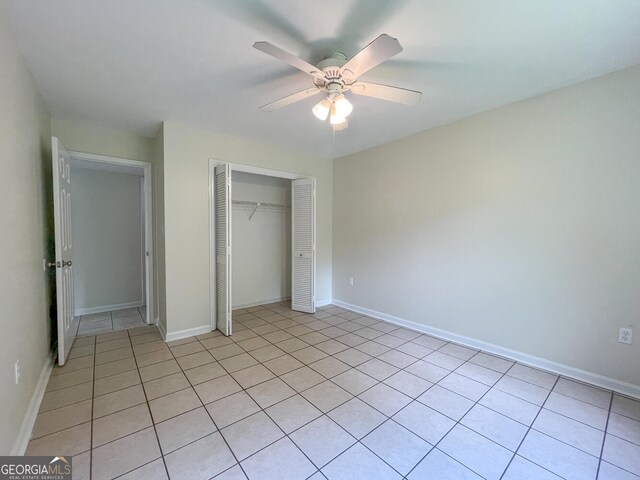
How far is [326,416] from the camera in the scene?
185 centimetres

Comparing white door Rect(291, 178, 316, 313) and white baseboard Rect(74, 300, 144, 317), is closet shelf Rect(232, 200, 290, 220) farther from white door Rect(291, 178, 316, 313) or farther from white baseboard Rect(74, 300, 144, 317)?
white baseboard Rect(74, 300, 144, 317)

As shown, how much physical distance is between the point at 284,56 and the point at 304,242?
2.92 m

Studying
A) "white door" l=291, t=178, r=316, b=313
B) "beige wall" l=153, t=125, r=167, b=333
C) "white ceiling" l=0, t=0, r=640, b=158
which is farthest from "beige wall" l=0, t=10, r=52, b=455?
"white door" l=291, t=178, r=316, b=313

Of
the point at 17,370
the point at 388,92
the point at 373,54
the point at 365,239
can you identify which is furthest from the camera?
the point at 365,239

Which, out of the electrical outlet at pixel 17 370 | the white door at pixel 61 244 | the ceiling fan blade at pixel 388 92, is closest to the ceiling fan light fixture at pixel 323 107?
the ceiling fan blade at pixel 388 92

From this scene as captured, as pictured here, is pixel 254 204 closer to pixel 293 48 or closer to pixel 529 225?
pixel 293 48

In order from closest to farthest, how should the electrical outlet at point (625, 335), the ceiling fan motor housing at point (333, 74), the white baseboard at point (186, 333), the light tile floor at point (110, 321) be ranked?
the ceiling fan motor housing at point (333, 74), the electrical outlet at point (625, 335), the white baseboard at point (186, 333), the light tile floor at point (110, 321)

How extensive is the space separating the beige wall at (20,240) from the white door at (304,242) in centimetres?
278

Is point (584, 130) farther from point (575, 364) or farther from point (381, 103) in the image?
point (575, 364)

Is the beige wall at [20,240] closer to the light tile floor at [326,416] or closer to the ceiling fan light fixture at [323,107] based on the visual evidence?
the light tile floor at [326,416]

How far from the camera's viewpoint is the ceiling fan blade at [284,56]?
1344mm

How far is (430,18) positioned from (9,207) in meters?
2.65

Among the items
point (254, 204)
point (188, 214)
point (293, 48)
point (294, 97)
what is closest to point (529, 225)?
point (294, 97)

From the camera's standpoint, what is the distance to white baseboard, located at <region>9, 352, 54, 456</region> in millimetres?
1495
